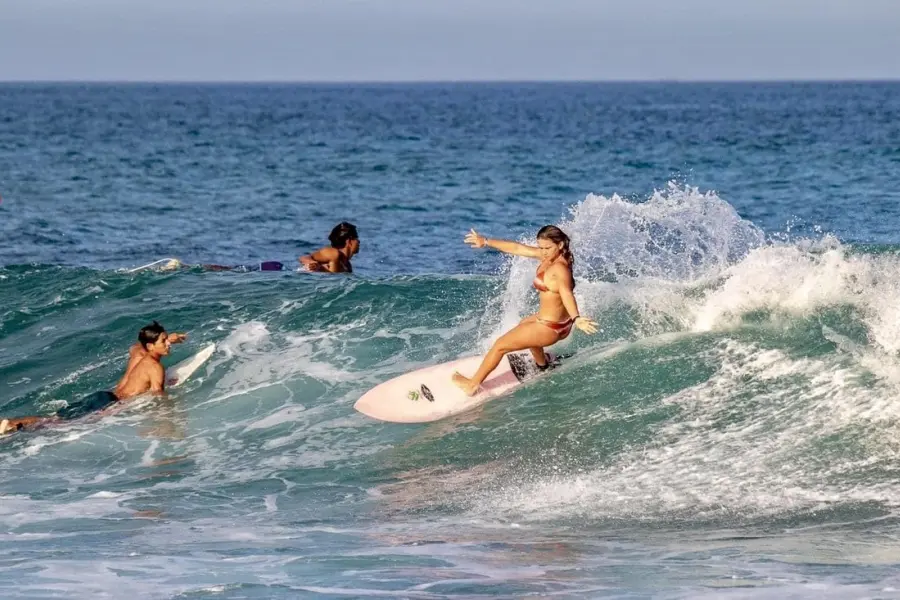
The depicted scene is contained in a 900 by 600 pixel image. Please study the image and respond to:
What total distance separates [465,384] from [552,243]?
170 cm

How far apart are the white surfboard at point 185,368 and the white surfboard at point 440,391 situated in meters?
2.19

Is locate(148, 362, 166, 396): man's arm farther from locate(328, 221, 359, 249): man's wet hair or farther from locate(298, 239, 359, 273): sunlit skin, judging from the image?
locate(298, 239, 359, 273): sunlit skin

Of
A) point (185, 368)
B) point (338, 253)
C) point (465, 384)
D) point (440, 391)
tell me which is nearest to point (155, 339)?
point (185, 368)

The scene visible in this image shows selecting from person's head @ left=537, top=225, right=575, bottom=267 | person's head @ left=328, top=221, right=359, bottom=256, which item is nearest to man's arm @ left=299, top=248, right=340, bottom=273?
person's head @ left=328, top=221, right=359, bottom=256

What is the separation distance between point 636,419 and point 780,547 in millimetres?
3136

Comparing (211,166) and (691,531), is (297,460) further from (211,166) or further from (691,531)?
(211,166)

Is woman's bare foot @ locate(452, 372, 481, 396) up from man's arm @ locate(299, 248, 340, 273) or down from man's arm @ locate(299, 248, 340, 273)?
down

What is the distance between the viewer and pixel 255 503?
10.1 metres

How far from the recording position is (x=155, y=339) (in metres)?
12.7

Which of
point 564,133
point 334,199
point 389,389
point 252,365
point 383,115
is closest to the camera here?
point 389,389

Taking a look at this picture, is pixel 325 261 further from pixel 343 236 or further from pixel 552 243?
pixel 552 243

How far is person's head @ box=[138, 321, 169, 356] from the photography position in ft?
41.7

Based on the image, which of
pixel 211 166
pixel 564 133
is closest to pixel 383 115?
pixel 564 133

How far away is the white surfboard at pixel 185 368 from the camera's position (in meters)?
13.5
